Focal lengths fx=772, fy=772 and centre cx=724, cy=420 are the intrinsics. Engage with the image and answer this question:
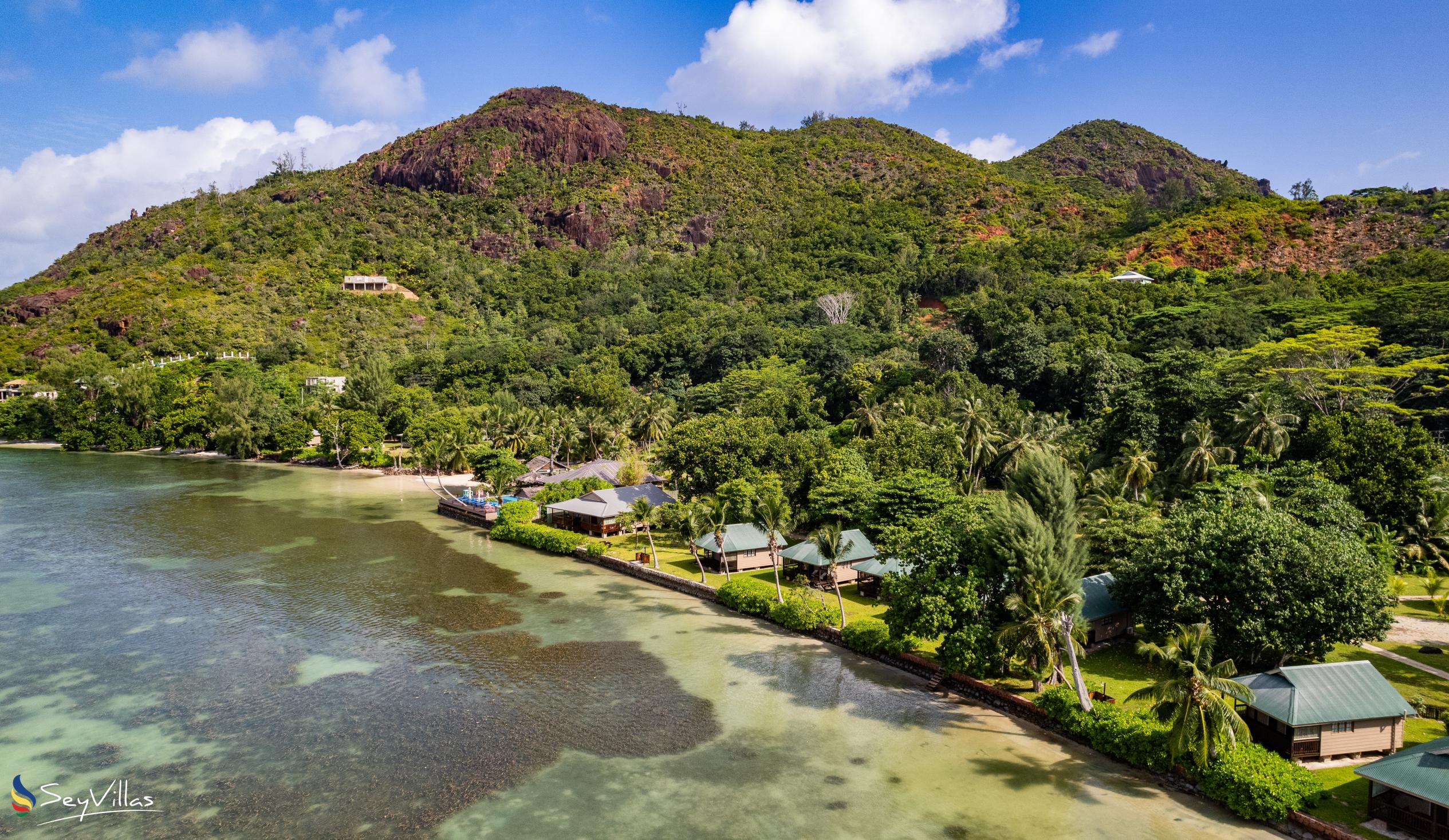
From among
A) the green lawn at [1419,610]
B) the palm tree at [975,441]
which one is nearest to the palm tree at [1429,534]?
the green lawn at [1419,610]

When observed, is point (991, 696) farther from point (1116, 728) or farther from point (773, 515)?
point (773, 515)

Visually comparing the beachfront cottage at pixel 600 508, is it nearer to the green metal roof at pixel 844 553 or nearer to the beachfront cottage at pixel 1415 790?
the green metal roof at pixel 844 553

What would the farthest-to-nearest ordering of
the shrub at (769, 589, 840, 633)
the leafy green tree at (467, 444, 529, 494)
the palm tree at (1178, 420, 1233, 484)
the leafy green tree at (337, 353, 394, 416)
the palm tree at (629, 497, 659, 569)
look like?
the leafy green tree at (337, 353, 394, 416) → the leafy green tree at (467, 444, 529, 494) → the palm tree at (629, 497, 659, 569) → the palm tree at (1178, 420, 1233, 484) → the shrub at (769, 589, 840, 633)

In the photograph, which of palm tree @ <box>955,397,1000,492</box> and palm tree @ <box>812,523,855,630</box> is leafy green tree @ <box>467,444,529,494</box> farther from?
palm tree @ <box>955,397,1000,492</box>

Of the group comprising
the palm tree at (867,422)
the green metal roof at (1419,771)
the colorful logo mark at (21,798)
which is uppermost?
the palm tree at (867,422)

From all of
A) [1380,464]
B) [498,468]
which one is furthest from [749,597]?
[498,468]

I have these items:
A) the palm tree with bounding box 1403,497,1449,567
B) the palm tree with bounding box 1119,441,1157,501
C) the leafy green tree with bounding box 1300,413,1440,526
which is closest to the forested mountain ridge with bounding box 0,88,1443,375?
the palm tree with bounding box 1119,441,1157,501

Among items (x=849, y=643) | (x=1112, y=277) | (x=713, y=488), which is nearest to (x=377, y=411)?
(x=713, y=488)
